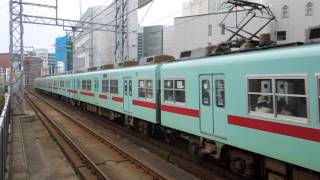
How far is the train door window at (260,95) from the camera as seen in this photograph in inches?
244

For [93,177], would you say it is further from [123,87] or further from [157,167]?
[123,87]

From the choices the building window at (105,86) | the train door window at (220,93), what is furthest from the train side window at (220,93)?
the building window at (105,86)

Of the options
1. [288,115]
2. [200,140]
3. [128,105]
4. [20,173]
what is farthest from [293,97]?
[128,105]

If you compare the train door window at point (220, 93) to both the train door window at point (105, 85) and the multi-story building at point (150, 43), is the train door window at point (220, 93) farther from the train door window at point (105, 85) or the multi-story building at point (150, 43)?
the multi-story building at point (150, 43)

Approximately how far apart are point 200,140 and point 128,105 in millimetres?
5545

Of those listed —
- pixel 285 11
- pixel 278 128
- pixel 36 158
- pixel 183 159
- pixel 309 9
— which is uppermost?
pixel 285 11

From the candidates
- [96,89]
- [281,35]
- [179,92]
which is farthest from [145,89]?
[281,35]

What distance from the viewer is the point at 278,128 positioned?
5988 mm

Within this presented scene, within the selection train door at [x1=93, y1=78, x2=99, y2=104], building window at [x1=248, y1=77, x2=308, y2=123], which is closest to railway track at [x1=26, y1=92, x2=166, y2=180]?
building window at [x1=248, y1=77, x2=308, y2=123]

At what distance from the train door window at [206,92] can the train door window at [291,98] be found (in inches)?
88.3

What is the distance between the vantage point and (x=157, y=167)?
368 inches

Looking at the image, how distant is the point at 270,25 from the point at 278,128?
33.4 metres

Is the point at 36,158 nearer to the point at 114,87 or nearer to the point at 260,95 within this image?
the point at 114,87

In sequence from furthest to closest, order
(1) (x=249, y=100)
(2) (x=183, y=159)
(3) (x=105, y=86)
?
(3) (x=105, y=86)
(2) (x=183, y=159)
(1) (x=249, y=100)
